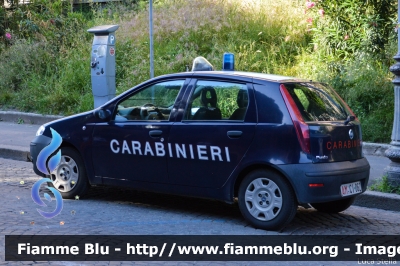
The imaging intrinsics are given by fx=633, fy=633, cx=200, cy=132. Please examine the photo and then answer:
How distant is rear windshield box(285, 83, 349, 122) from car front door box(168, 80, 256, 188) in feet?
1.55

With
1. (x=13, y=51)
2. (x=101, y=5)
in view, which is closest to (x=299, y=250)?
(x=13, y=51)

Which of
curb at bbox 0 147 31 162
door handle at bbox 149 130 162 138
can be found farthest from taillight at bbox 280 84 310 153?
curb at bbox 0 147 31 162

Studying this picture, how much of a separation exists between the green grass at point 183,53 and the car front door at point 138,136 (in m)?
5.16

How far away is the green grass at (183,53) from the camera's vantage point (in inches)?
480

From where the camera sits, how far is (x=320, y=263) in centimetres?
534

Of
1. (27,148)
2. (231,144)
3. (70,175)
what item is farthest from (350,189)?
(27,148)

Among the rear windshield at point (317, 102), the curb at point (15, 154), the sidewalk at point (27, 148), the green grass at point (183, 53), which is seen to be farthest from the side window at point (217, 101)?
the green grass at point (183, 53)

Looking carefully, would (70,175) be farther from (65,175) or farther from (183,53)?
(183,53)

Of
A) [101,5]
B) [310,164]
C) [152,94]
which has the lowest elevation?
[310,164]

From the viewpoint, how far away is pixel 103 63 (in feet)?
39.1

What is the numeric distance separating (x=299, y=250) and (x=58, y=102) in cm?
981

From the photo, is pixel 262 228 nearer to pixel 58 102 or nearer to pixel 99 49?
pixel 99 49

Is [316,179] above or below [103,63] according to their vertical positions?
below

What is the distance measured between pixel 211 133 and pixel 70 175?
200 cm
